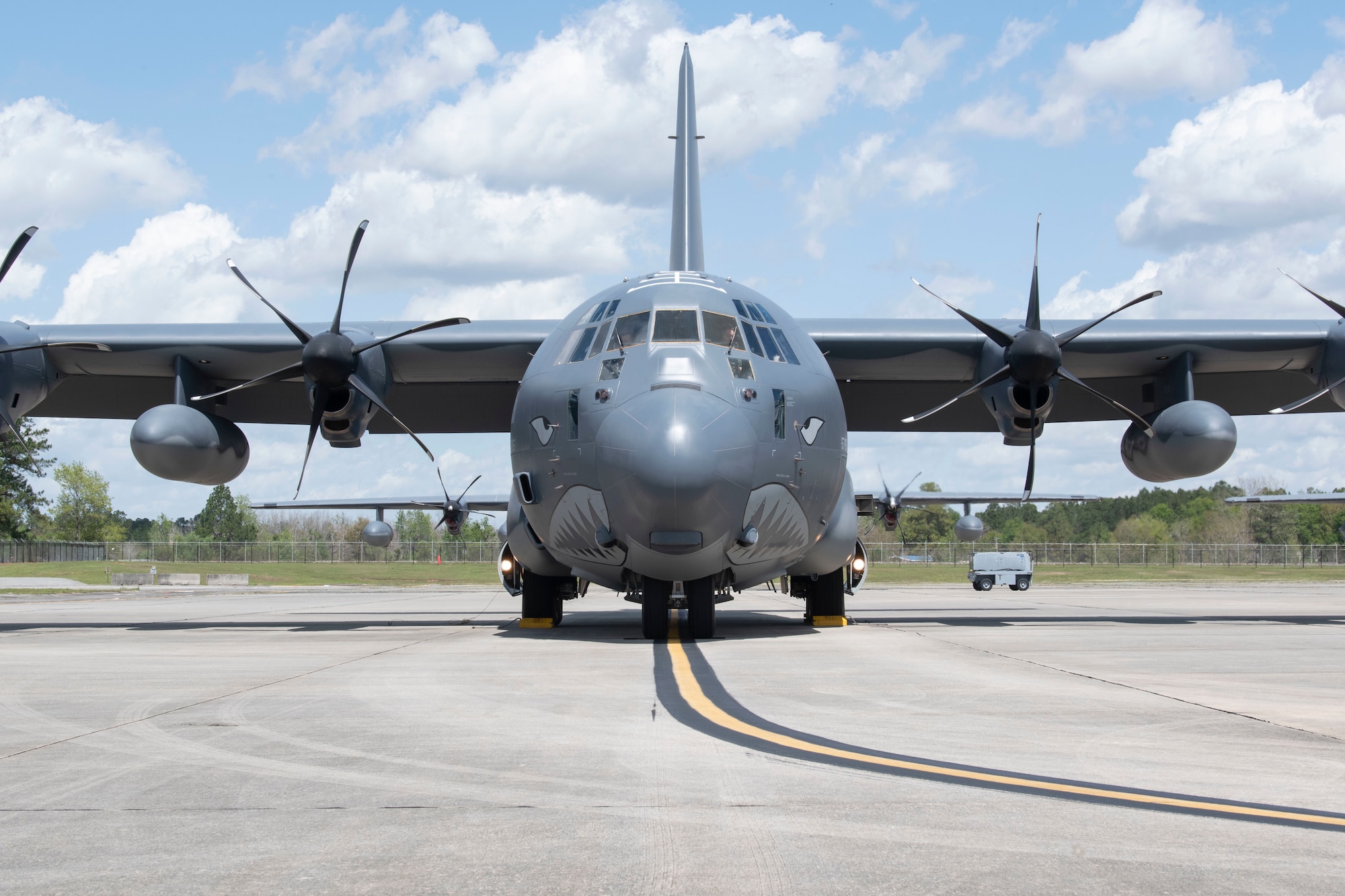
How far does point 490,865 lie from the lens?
3594mm

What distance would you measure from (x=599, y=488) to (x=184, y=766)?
7173 mm

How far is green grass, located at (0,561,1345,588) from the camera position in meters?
58.5

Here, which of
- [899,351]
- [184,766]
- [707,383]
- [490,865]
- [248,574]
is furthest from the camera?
[248,574]

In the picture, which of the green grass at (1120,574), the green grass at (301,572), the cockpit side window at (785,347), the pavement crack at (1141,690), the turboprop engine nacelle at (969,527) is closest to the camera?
the pavement crack at (1141,690)

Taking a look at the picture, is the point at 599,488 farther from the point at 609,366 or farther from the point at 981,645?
the point at 981,645

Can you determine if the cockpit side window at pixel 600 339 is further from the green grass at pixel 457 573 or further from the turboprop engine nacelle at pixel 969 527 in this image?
the green grass at pixel 457 573

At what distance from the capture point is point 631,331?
43.2ft

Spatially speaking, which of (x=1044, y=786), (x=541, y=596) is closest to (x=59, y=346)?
(x=541, y=596)

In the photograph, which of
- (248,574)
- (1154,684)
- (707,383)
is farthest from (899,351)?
(248,574)

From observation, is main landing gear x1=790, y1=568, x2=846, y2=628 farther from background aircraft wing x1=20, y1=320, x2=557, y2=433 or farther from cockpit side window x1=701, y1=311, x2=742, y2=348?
background aircraft wing x1=20, y1=320, x2=557, y2=433

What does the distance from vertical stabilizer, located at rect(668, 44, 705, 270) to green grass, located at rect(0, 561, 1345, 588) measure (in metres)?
40.6

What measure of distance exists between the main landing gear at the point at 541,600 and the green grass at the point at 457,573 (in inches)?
1631

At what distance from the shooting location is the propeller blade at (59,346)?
16.3m

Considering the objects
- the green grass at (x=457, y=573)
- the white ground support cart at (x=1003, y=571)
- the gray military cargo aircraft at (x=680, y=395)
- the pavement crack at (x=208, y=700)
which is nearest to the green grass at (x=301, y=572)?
the green grass at (x=457, y=573)
